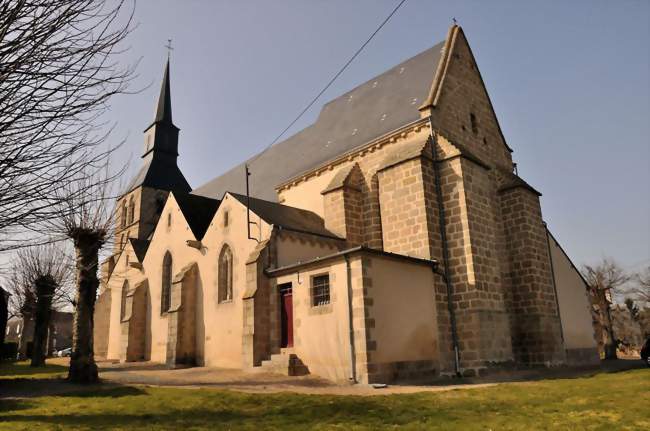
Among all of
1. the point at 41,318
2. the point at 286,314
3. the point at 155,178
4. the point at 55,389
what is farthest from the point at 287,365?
the point at 155,178

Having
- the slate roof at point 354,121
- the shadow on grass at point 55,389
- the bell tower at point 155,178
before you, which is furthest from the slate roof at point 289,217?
the bell tower at point 155,178

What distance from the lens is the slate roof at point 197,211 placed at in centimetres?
2120

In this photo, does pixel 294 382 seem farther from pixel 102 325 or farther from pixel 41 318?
pixel 102 325

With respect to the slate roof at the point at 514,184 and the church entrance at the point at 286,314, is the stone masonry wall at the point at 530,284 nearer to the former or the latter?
the slate roof at the point at 514,184

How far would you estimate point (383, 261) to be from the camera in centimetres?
1359

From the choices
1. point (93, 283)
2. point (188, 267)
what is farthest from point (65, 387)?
point (188, 267)

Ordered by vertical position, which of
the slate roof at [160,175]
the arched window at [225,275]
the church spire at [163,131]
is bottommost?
the arched window at [225,275]

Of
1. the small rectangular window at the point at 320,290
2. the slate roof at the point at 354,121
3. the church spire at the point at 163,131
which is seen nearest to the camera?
the small rectangular window at the point at 320,290

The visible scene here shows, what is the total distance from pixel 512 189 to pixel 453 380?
28.2ft

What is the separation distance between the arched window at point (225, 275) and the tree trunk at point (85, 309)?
5.09m

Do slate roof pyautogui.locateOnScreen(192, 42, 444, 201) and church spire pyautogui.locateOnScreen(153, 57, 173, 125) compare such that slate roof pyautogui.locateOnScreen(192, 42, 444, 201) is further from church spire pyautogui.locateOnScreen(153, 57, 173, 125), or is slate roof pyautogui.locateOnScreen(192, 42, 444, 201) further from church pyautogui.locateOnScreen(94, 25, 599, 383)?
church spire pyautogui.locateOnScreen(153, 57, 173, 125)

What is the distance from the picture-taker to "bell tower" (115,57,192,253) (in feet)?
118

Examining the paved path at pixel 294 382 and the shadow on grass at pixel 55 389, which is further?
the paved path at pixel 294 382

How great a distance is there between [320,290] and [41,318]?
15790mm
